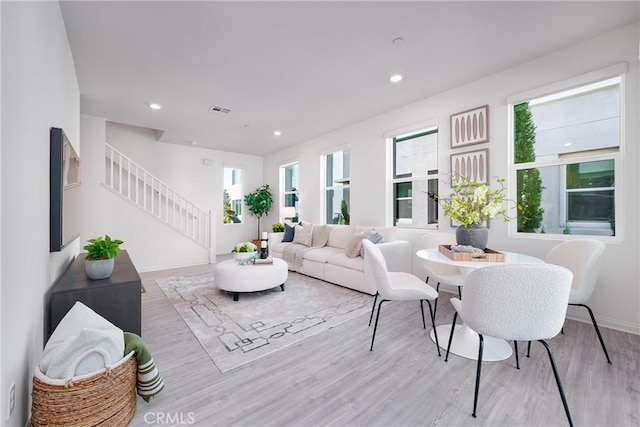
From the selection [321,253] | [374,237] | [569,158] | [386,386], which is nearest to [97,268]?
[386,386]

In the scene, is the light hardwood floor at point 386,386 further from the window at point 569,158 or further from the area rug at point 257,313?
the window at point 569,158

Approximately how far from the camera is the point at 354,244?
3994mm

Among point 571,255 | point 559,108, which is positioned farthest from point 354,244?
point 559,108

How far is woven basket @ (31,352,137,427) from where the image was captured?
3.82ft

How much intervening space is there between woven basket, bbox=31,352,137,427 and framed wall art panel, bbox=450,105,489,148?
154 inches

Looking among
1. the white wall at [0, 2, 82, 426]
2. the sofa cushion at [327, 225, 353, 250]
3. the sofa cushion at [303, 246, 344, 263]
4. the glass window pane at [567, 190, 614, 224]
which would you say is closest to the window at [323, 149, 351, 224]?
the sofa cushion at [327, 225, 353, 250]

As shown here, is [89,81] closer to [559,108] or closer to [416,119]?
[416,119]

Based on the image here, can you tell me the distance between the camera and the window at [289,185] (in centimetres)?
699

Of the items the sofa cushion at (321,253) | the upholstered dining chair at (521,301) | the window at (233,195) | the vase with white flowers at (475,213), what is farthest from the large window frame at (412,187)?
the window at (233,195)

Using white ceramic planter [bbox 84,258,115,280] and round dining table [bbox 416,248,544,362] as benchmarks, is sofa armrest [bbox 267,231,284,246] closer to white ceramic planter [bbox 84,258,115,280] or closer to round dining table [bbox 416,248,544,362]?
white ceramic planter [bbox 84,258,115,280]

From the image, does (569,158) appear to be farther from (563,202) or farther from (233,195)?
(233,195)

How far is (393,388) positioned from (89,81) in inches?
181

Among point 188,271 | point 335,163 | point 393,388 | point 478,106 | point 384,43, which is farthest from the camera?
point 335,163

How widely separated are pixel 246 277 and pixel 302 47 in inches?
102
